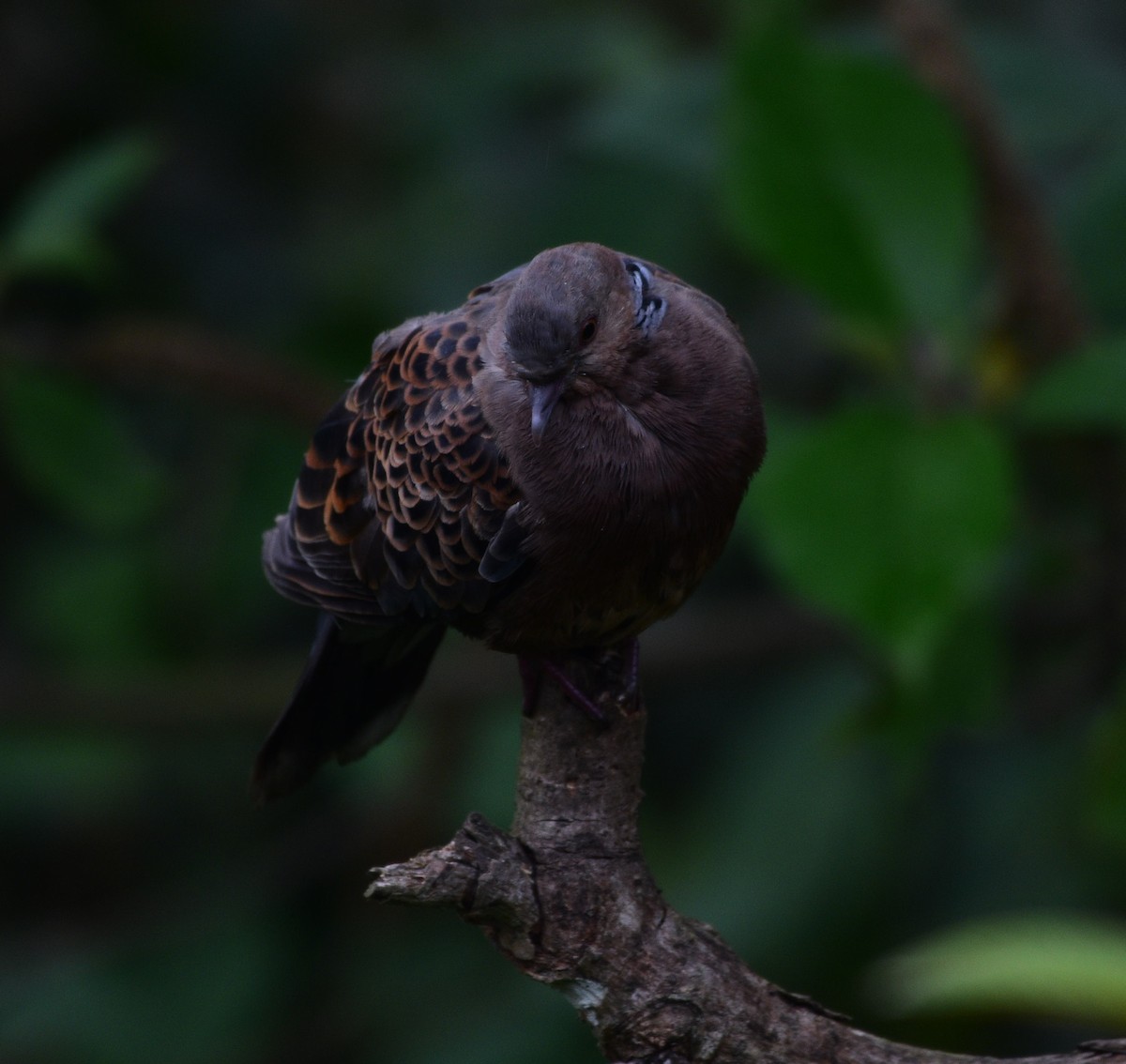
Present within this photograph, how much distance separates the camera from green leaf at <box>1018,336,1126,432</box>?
3721 millimetres

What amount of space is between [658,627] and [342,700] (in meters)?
2.13

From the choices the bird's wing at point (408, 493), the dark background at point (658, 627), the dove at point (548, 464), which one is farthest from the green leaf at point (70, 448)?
the dove at point (548, 464)

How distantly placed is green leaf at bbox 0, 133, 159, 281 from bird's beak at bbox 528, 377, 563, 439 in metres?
1.73

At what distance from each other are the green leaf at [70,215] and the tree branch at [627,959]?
222 centimetres

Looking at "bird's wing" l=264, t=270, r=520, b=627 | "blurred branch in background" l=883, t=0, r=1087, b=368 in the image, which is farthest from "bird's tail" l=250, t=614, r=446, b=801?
"blurred branch in background" l=883, t=0, r=1087, b=368

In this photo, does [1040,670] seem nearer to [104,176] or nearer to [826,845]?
[826,845]

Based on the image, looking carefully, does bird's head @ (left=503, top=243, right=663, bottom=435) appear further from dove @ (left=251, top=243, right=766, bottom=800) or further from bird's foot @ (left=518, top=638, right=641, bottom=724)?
bird's foot @ (left=518, top=638, right=641, bottom=724)

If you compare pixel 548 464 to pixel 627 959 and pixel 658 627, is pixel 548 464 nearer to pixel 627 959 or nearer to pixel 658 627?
pixel 627 959

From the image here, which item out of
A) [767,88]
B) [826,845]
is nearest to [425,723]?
[826,845]

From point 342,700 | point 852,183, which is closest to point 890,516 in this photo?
point 852,183

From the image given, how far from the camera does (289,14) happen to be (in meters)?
6.54

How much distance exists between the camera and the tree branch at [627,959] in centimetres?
262

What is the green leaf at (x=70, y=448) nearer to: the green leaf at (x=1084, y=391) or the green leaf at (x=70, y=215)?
the green leaf at (x=70, y=215)

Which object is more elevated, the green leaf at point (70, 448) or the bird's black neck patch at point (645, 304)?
the green leaf at point (70, 448)
